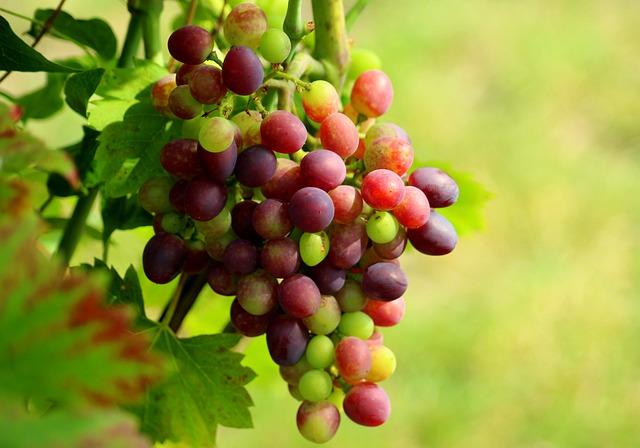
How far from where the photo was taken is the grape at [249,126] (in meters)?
0.49

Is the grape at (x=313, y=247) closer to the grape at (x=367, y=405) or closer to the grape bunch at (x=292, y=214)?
the grape bunch at (x=292, y=214)

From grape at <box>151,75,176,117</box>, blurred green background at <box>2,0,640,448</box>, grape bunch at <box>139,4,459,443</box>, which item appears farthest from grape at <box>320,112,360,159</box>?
blurred green background at <box>2,0,640,448</box>

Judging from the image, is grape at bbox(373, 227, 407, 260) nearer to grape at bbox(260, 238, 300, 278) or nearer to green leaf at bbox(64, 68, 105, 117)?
grape at bbox(260, 238, 300, 278)

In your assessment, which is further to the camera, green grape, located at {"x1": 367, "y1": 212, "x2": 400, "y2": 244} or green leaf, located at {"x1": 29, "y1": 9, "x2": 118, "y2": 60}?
green leaf, located at {"x1": 29, "y1": 9, "x2": 118, "y2": 60}

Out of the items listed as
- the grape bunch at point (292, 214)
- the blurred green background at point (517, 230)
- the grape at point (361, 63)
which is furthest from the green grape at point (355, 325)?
the blurred green background at point (517, 230)

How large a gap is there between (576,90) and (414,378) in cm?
111

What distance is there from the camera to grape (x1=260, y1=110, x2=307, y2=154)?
465 millimetres

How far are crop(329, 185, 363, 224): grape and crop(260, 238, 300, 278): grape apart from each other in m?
0.03

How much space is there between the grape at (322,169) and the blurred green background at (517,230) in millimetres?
903

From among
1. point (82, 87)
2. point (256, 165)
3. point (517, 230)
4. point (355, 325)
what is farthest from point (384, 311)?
point (517, 230)

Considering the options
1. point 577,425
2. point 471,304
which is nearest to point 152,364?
point 577,425

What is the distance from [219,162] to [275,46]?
0.07m

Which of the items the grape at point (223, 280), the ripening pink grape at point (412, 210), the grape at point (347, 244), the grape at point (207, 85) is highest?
the ripening pink grape at point (412, 210)

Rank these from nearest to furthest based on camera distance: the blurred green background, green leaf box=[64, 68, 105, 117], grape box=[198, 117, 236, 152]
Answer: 1. grape box=[198, 117, 236, 152]
2. green leaf box=[64, 68, 105, 117]
3. the blurred green background
